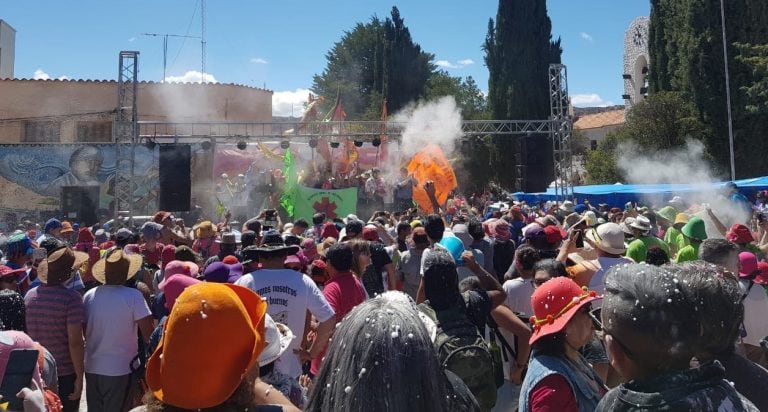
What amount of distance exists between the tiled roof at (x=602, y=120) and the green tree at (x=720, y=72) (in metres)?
25.7

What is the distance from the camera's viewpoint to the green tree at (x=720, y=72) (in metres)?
26.1

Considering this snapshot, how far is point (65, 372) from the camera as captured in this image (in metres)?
4.37

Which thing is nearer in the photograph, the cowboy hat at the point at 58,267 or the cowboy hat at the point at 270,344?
the cowboy hat at the point at 270,344

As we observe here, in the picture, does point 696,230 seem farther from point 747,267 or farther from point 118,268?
point 118,268

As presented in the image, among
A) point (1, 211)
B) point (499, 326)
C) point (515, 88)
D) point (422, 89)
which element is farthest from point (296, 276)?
point (422, 89)

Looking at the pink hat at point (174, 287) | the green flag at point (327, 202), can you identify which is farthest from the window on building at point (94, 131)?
the pink hat at point (174, 287)

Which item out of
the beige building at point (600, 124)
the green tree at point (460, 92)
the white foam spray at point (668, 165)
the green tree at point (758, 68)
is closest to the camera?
the green tree at point (758, 68)

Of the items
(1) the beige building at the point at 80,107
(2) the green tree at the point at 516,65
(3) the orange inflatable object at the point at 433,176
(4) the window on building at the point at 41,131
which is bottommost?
(3) the orange inflatable object at the point at 433,176

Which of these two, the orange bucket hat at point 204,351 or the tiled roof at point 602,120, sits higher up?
the tiled roof at point 602,120

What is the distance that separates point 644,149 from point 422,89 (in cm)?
2223

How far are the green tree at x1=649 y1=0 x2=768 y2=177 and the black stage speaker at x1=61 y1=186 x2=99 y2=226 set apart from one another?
25493 mm

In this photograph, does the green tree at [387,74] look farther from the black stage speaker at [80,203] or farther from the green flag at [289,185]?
the black stage speaker at [80,203]

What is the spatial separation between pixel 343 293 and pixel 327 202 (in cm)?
1551

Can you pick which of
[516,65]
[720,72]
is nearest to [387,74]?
[516,65]
